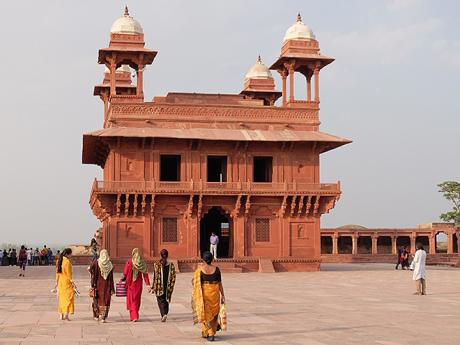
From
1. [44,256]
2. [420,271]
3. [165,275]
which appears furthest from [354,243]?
[165,275]

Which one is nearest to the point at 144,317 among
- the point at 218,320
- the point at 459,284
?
the point at 218,320

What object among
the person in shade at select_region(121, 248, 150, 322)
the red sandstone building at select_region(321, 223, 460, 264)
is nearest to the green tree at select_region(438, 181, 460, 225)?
the red sandstone building at select_region(321, 223, 460, 264)

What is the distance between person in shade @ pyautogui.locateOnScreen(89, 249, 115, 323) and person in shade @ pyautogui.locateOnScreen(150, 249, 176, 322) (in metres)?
0.82

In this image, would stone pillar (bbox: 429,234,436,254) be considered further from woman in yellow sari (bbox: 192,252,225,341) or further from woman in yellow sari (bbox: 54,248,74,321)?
woman in yellow sari (bbox: 192,252,225,341)

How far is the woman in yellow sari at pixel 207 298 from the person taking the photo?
11688mm

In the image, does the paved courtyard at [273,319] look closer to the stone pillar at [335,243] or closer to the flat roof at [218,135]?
the flat roof at [218,135]

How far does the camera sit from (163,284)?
45.9ft

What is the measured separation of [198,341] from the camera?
37.7 feet

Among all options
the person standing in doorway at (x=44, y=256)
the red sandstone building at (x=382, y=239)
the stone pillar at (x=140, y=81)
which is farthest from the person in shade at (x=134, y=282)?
the red sandstone building at (x=382, y=239)

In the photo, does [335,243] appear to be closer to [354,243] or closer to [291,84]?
[354,243]

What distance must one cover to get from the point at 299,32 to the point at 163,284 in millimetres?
25696

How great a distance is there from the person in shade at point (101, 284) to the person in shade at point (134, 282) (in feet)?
1.05

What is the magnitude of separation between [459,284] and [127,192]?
14430mm

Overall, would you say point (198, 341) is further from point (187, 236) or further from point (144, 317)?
point (187, 236)
